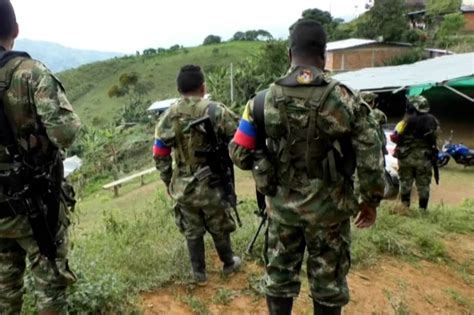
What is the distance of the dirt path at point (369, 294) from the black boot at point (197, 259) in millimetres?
77

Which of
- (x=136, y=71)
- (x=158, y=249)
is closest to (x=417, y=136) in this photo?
(x=158, y=249)

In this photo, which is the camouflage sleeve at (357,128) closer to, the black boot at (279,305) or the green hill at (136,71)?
the black boot at (279,305)

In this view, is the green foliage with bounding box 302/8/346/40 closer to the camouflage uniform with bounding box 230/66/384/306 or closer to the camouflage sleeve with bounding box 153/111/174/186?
the camouflage sleeve with bounding box 153/111/174/186

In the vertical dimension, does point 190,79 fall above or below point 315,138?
above

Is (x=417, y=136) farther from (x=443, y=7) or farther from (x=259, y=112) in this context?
(x=443, y=7)

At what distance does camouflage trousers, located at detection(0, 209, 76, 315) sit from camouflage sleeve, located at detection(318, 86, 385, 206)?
162 centimetres

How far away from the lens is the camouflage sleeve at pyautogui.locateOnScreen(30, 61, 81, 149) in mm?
2498

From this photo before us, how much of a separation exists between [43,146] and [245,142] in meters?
1.11

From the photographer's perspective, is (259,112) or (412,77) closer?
(259,112)

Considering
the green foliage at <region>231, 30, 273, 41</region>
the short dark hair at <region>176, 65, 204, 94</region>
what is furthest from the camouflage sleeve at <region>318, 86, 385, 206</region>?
the green foliage at <region>231, 30, 273, 41</region>

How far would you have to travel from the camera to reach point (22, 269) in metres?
2.86

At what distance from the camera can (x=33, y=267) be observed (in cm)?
270

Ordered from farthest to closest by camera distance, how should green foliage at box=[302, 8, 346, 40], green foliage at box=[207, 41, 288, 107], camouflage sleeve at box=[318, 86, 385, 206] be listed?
green foliage at box=[302, 8, 346, 40] < green foliage at box=[207, 41, 288, 107] < camouflage sleeve at box=[318, 86, 385, 206]

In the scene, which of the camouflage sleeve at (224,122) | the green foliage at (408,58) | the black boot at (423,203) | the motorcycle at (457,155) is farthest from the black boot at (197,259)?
the green foliage at (408,58)
